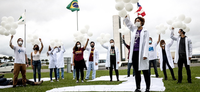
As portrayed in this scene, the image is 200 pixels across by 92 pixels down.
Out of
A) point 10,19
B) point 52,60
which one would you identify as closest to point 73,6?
point 52,60

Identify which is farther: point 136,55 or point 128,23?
point 128,23

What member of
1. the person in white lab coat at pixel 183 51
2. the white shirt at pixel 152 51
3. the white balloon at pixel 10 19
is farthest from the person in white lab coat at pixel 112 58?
the white balloon at pixel 10 19

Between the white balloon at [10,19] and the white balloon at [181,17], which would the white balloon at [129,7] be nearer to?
the white balloon at [181,17]

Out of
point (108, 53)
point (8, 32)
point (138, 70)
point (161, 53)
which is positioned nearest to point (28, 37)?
point (8, 32)

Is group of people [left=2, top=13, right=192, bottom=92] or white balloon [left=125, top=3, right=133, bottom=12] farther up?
white balloon [left=125, top=3, right=133, bottom=12]

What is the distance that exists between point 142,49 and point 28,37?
20.2 ft

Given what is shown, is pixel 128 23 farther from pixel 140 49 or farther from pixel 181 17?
Answer: pixel 181 17

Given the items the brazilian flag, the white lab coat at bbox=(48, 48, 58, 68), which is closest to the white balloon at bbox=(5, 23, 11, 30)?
the white lab coat at bbox=(48, 48, 58, 68)

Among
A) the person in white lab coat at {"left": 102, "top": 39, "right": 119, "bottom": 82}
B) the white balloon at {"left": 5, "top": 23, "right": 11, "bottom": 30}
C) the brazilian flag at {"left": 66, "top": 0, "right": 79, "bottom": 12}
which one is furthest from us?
the brazilian flag at {"left": 66, "top": 0, "right": 79, "bottom": 12}

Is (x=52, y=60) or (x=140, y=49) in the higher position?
(x=140, y=49)

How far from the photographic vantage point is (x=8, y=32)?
287 inches

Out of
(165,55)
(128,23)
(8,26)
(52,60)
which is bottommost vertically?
(52,60)

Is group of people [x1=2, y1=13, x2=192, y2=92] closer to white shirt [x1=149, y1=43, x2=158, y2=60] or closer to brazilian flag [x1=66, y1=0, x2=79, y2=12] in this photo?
white shirt [x1=149, y1=43, x2=158, y2=60]

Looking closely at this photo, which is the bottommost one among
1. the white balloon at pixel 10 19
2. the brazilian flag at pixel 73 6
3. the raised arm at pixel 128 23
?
the raised arm at pixel 128 23
